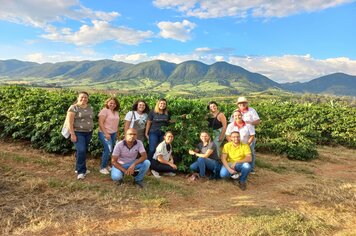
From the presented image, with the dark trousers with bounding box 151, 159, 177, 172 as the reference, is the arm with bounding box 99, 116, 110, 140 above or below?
above

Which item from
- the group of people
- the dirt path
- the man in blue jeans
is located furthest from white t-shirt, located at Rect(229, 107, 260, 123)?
the man in blue jeans

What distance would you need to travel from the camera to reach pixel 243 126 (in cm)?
820

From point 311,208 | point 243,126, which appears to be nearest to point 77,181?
point 243,126

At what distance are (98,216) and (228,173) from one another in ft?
11.6

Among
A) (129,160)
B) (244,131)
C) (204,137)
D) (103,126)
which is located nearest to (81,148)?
(103,126)

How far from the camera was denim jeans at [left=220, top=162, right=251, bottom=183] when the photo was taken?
7652 millimetres

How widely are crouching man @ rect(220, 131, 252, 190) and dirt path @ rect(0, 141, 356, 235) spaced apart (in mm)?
245

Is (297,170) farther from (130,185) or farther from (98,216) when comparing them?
(98,216)

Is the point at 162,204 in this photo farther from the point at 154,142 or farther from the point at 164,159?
the point at 154,142

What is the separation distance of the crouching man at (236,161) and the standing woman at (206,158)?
0.26 meters

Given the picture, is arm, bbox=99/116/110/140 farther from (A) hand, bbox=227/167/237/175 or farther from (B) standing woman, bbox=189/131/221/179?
(A) hand, bbox=227/167/237/175

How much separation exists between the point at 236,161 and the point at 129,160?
8.59ft

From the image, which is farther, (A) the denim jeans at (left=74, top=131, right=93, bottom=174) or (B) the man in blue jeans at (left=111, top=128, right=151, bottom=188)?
(A) the denim jeans at (left=74, top=131, right=93, bottom=174)

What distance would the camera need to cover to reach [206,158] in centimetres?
802
